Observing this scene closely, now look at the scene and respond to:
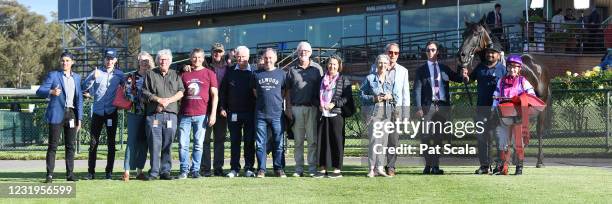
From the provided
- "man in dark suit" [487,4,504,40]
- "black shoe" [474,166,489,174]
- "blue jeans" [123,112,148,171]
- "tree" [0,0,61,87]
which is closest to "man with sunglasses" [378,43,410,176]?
"black shoe" [474,166,489,174]

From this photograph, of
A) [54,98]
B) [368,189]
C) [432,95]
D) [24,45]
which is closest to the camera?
[368,189]

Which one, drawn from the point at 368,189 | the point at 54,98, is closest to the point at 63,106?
the point at 54,98

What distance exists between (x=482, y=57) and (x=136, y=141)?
16.9 feet

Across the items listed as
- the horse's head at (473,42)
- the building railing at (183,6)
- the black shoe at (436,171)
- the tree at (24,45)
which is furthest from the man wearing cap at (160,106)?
the tree at (24,45)

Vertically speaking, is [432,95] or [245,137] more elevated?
[432,95]

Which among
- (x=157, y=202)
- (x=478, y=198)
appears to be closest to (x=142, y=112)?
(x=157, y=202)

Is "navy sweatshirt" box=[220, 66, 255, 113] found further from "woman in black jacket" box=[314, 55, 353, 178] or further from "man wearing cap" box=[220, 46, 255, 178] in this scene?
"woman in black jacket" box=[314, 55, 353, 178]

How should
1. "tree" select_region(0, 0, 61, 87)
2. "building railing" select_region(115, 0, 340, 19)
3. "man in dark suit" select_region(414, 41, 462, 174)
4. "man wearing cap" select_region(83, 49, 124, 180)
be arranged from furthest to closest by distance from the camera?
"tree" select_region(0, 0, 61, 87) < "building railing" select_region(115, 0, 340, 19) < "man in dark suit" select_region(414, 41, 462, 174) < "man wearing cap" select_region(83, 49, 124, 180)

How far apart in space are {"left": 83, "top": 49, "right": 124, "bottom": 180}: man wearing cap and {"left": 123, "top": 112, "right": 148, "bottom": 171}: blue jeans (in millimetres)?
292

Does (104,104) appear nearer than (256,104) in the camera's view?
Yes

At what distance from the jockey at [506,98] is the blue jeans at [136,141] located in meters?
4.93

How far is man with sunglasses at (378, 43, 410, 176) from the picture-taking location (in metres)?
13.9

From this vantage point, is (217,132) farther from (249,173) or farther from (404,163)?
(404,163)

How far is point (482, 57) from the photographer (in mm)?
14703
